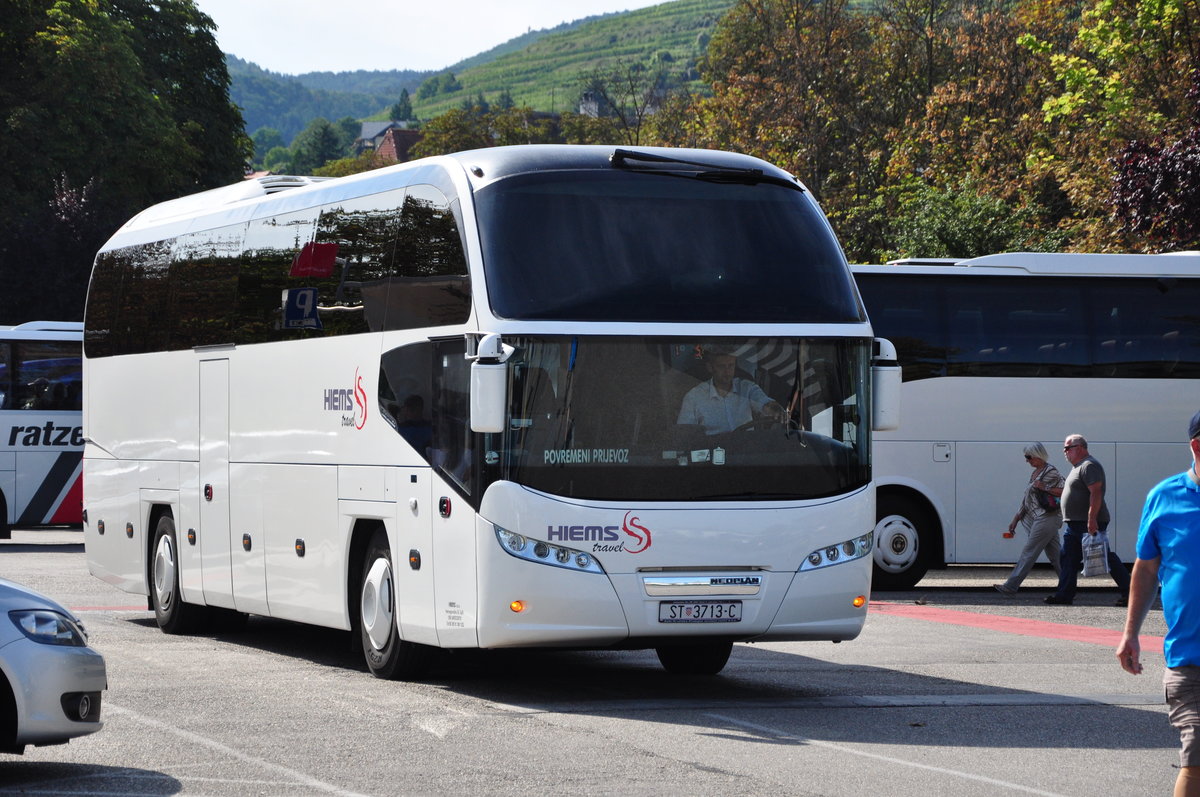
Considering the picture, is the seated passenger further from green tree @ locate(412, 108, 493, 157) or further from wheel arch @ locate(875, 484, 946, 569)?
green tree @ locate(412, 108, 493, 157)

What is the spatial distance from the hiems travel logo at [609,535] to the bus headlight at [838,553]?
1066mm

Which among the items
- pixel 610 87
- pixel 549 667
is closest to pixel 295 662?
pixel 549 667

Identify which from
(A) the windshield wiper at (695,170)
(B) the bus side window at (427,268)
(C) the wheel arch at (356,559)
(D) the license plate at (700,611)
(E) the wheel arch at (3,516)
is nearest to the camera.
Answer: (D) the license plate at (700,611)

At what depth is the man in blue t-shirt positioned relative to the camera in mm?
6332

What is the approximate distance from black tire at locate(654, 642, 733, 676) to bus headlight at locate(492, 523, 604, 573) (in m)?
2.21

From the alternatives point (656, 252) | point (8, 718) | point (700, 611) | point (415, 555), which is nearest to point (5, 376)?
point (415, 555)

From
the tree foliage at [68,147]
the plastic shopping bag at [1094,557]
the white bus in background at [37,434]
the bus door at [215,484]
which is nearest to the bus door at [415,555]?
the bus door at [215,484]

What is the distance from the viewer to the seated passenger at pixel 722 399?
11141 mm

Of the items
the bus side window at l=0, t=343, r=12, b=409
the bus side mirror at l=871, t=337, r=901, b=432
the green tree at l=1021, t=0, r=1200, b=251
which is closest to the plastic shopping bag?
the bus side mirror at l=871, t=337, r=901, b=432

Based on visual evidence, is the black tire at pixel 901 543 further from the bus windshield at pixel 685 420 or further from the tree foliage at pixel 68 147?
the tree foliage at pixel 68 147

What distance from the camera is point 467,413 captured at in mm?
11094

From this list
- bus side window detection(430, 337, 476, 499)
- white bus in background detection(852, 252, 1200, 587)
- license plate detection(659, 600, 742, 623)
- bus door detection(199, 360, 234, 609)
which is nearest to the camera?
license plate detection(659, 600, 742, 623)

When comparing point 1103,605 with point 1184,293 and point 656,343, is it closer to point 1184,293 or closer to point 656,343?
point 1184,293

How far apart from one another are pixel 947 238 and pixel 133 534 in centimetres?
2609
